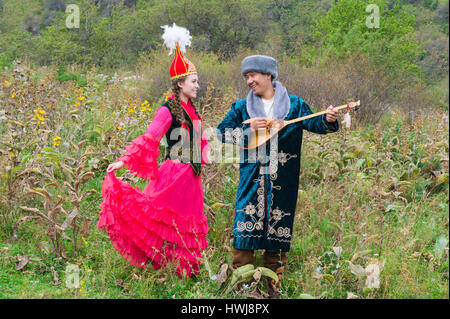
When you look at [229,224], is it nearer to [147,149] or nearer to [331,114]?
[147,149]

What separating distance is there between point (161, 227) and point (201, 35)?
10777 mm

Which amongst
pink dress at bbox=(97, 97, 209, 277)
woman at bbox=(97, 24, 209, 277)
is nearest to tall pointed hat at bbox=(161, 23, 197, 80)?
woman at bbox=(97, 24, 209, 277)

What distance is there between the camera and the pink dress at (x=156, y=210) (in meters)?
2.65

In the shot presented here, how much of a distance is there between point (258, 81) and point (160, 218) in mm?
1045

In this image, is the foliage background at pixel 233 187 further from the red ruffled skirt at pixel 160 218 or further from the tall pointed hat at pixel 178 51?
the tall pointed hat at pixel 178 51

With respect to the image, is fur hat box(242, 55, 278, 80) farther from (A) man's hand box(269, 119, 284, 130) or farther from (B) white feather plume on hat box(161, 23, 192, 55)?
(B) white feather plume on hat box(161, 23, 192, 55)

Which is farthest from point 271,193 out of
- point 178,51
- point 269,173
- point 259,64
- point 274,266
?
point 178,51

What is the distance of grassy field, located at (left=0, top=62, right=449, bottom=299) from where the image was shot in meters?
2.73

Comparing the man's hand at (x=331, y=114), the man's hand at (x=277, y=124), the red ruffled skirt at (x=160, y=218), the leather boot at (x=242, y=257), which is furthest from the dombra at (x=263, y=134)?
the leather boot at (x=242, y=257)

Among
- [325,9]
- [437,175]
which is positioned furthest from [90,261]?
[325,9]

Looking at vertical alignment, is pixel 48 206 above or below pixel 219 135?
below

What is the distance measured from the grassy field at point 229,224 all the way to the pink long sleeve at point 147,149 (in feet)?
1.66

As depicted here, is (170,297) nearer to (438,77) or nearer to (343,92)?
(343,92)

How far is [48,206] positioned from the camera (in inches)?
121
